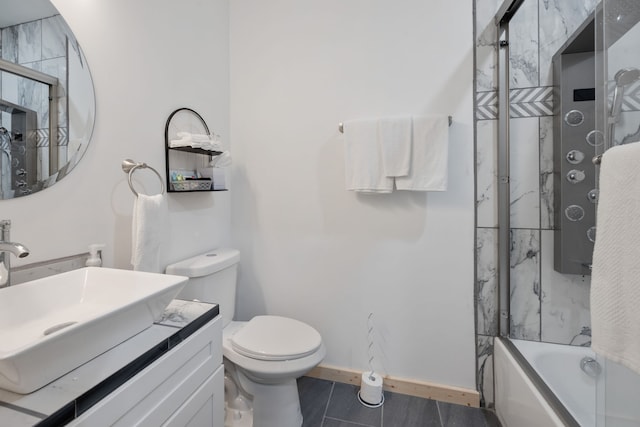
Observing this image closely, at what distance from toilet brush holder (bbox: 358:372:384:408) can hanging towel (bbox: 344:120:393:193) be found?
104cm

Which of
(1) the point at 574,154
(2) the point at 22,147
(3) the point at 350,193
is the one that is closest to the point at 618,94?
(1) the point at 574,154

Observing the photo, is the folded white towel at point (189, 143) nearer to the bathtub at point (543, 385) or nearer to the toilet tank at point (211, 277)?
the toilet tank at point (211, 277)

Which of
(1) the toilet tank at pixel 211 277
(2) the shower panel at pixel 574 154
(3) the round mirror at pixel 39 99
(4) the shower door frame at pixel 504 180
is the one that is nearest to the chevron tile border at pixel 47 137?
(3) the round mirror at pixel 39 99

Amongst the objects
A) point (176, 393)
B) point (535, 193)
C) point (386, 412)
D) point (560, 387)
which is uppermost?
point (535, 193)

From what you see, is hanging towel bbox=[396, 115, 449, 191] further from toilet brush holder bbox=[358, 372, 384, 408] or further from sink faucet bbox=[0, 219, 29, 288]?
sink faucet bbox=[0, 219, 29, 288]

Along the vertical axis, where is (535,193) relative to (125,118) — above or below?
below

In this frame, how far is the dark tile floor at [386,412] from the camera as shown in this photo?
4.82 feet

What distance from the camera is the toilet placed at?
1.27 metres

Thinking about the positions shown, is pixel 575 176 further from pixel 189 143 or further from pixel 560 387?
pixel 189 143

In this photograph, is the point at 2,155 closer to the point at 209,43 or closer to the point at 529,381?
the point at 209,43

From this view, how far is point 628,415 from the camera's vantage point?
30.0 inches

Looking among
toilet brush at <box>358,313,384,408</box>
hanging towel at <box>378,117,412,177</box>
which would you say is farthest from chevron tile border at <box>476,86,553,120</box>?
toilet brush at <box>358,313,384,408</box>

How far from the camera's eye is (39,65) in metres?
0.95

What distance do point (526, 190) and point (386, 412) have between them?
1358mm
